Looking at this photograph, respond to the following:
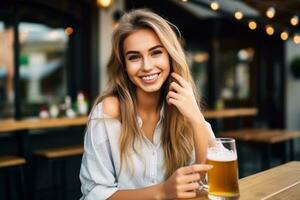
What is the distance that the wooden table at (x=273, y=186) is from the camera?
1.24 m

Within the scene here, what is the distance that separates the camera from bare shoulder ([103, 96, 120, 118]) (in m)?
1.54

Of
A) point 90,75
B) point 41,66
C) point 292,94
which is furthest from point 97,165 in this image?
point 292,94

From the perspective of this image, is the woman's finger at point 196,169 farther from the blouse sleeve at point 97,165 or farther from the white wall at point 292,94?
the white wall at point 292,94

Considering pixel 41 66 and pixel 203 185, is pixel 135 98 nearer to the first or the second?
pixel 203 185

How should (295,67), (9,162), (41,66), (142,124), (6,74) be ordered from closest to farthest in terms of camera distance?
1. (142,124)
2. (9,162)
3. (6,74)
4. (41,66)
5. (295,67)

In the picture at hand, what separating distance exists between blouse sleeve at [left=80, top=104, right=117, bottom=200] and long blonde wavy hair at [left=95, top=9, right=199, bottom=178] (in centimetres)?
7

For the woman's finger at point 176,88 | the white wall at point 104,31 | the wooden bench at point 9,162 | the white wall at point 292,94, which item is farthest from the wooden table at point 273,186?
the white wall at point 292,94

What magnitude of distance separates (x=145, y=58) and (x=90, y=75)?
4029 millimetres

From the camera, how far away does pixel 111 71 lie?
66.1 inches

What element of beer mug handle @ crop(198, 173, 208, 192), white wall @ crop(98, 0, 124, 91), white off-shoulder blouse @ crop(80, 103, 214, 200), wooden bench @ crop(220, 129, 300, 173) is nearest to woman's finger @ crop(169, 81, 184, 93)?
white off-shoulder blouse @ crop(80, 103, 214, 200)

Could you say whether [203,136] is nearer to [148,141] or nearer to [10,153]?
[148,141]

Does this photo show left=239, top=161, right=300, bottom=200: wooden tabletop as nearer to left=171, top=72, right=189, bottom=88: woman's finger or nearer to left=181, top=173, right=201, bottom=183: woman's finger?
left=181, top=173, right=201, bottom=183: woman's finger

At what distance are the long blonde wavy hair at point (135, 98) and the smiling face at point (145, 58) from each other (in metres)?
0.03

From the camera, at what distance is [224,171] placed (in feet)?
3.62
